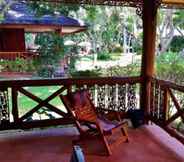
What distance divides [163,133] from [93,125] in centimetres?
119

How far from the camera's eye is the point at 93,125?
Answer: 394 cm

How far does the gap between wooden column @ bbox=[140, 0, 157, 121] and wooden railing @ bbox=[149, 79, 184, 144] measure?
0.40ft

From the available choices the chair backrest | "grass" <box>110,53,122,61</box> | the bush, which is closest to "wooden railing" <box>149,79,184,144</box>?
the chair backrest

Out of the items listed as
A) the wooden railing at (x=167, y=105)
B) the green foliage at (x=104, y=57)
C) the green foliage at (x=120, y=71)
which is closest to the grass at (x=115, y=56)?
the green foliage at (x=104, y=57)

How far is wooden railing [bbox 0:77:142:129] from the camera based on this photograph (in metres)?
4.37

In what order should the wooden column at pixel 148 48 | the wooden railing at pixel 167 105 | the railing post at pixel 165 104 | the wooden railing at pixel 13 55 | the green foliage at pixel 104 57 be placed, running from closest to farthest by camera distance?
the wooden railing at pixel 167 105 < the railing post at pixel 165 104 < the wooden column at pixel 148 48 < the wooden railing at pixel 13 55 < the green foliage at pixel 104 57

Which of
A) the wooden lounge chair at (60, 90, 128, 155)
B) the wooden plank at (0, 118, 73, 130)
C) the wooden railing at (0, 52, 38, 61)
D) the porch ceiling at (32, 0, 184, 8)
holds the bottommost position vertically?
the wooden plank at (0, 118, 73, 130)

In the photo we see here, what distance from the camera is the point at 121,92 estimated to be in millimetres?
4875

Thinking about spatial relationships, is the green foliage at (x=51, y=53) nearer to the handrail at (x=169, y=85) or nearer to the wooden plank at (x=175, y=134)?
the handrail at (x=169, y=85)

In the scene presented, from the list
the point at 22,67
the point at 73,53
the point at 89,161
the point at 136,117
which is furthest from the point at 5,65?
the point at 89,161

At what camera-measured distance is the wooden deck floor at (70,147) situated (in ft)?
11.6

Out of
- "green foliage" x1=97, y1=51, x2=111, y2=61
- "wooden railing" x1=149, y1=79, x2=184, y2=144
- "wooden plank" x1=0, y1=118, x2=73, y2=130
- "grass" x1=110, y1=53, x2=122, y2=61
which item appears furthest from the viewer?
"grass" x1=110, y1=53, x2=122, y2=61

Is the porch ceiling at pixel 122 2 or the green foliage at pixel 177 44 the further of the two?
the green foliage at pixel 177 44

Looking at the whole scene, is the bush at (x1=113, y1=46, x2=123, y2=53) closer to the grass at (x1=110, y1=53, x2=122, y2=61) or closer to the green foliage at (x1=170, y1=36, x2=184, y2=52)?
the grass at (x1=110, y1=53, x2=122, y2=61)
